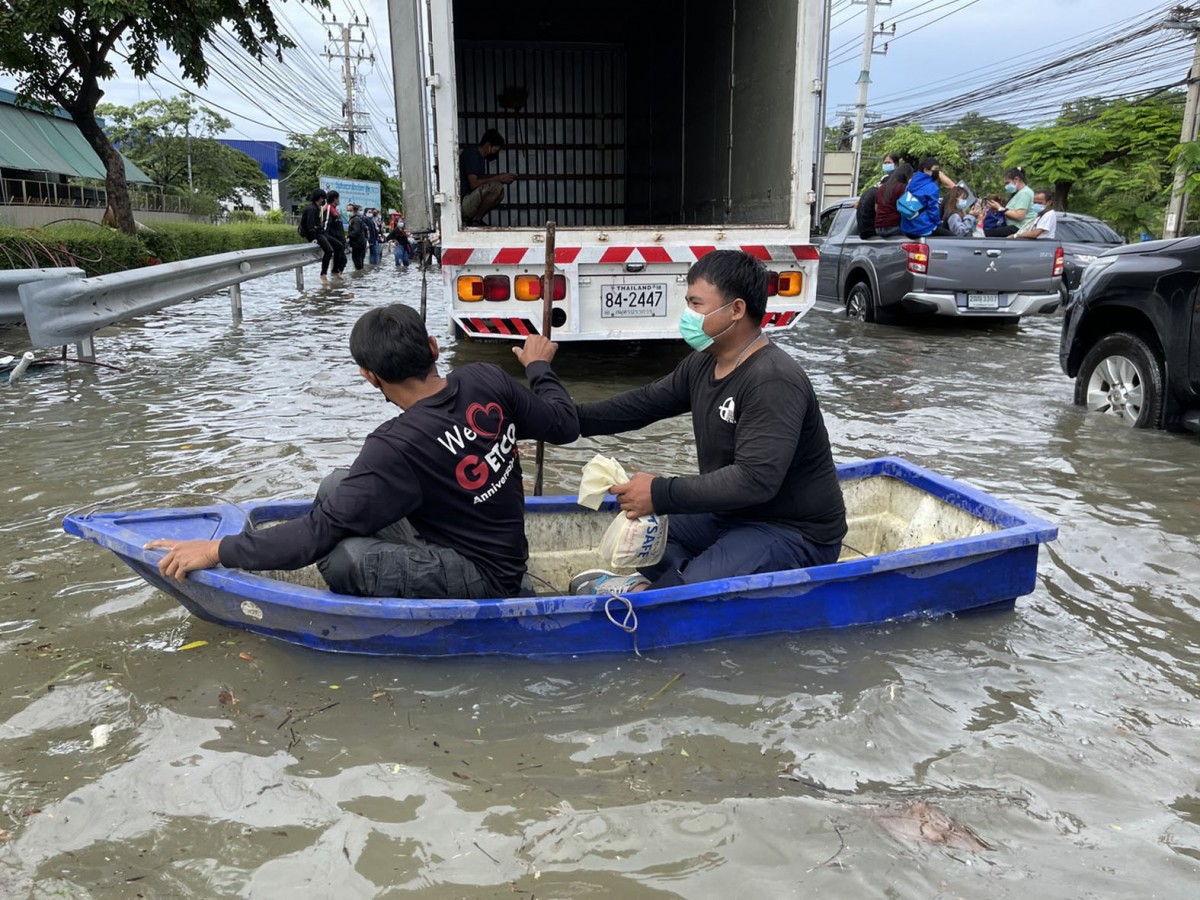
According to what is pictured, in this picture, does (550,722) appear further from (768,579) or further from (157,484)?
(157,484)

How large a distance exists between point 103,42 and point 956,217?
13.3m

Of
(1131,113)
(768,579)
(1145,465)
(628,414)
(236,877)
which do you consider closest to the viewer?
(236,877)

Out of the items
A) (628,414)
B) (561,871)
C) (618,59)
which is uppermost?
(618,59)

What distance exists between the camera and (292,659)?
10.2ft

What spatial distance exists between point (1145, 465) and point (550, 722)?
14.3ft

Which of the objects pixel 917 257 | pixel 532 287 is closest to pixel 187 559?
pixel 532 287

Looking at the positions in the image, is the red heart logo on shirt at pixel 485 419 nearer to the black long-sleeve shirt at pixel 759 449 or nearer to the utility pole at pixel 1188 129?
the black long-sleeve shirt at pixel 759 449

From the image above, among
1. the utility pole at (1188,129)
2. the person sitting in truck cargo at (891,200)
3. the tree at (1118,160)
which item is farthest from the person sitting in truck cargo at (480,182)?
the tree at (1118,160)

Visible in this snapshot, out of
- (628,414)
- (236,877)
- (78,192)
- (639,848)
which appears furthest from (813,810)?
(78,192)

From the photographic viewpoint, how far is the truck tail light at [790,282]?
685 centimetres

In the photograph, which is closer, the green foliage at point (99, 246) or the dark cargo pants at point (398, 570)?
the dark cargo pants at point (398, 570)

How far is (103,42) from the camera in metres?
14.4

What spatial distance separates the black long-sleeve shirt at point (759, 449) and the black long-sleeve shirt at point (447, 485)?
0.52 m

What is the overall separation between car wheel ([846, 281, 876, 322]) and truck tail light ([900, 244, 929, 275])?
0.89 meters
